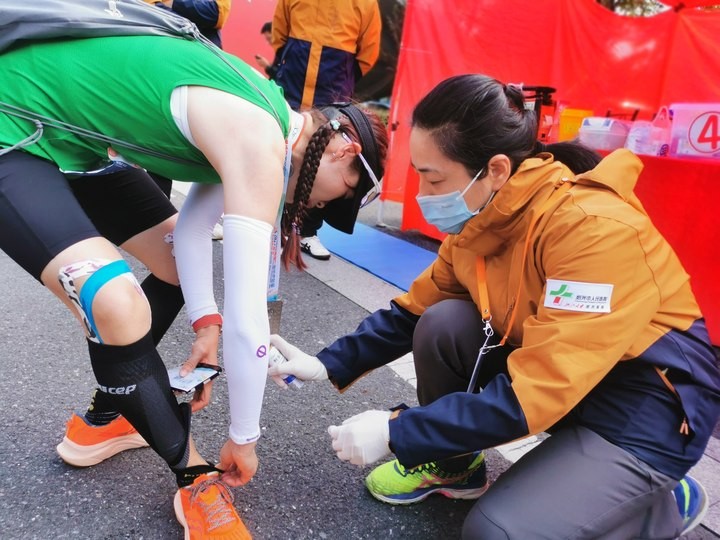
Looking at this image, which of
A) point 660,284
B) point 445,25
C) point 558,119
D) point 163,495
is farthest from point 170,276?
point 445,25

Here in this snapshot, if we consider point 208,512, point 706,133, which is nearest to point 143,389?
point 208,512

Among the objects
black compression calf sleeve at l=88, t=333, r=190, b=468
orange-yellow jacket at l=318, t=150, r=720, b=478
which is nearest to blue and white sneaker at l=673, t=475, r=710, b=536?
orange-yellow jacket at l=318, t=150, r=720, b=478

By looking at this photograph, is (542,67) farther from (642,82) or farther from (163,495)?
(163,495)

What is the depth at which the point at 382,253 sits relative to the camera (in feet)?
13.5

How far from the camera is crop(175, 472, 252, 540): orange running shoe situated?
1.37 meters

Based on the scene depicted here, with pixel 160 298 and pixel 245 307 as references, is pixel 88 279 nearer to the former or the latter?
pixel 245 307

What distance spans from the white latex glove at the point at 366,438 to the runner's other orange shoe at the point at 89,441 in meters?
0.71

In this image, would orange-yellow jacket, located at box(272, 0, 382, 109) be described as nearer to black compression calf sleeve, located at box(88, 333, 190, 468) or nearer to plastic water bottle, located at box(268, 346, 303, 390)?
plastic water bottle, located at box(268, 346, 303, 390)

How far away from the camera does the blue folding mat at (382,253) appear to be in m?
3.66

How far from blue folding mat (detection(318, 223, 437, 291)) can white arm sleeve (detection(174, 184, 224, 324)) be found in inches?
74.2

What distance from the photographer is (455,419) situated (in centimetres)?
123

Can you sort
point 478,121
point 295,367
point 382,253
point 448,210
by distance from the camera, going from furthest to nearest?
point 382,253
point 295,367
point 448,210
point 478,121

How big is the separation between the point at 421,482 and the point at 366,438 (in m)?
0.40

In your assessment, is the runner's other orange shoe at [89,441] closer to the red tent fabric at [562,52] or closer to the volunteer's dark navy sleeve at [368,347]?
the volunteer's dark navy sleeve at [368,347]
